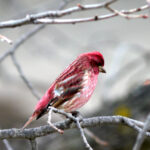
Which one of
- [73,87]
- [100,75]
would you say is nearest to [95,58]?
[73,87]

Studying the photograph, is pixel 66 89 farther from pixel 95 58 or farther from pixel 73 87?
pixel 95 58

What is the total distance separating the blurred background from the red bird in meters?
0.70

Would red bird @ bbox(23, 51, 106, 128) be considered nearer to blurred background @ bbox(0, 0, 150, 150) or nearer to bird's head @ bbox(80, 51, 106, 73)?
bird's head @ bbox(80, 51, 106, 73)

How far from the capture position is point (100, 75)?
22.7 ft

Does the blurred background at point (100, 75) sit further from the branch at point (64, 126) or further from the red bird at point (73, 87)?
the red bird at point (73, 87)

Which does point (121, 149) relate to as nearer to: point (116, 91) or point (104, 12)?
point (116, 91)

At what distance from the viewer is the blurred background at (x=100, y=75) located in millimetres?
5410

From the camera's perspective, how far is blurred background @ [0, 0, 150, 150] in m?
5.41

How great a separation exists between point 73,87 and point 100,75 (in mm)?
3544

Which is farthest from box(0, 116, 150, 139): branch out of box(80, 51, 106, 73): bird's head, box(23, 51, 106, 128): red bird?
box(80, 51, 106, 73): bird's head

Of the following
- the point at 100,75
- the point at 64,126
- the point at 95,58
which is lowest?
the point at 100,75

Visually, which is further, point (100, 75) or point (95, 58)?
point (100, 75)

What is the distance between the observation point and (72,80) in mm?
3395

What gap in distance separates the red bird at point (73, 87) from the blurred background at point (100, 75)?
27.4 inches
